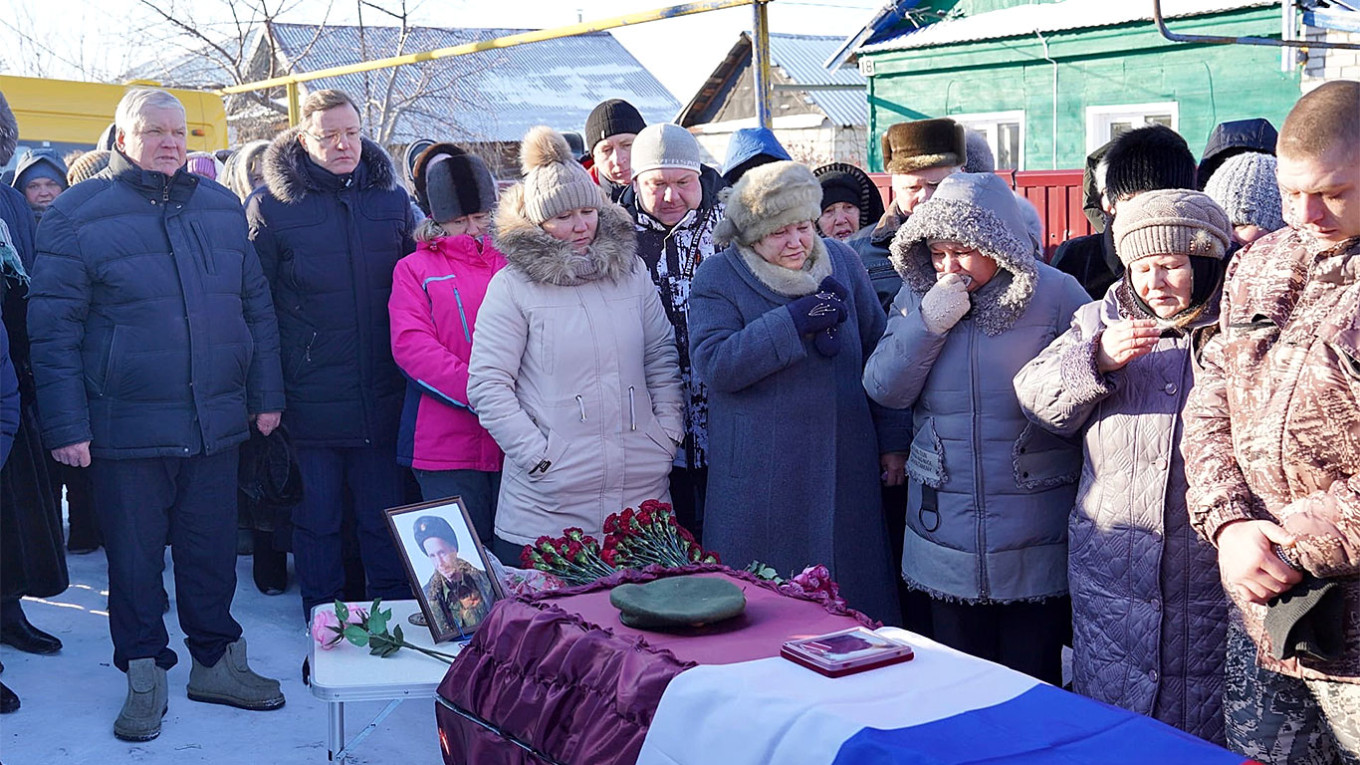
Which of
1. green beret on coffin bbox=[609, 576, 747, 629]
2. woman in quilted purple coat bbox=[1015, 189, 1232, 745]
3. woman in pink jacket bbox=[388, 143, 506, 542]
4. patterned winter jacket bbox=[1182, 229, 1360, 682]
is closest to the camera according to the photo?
patterned winter jacket bbox=[1182, 229, 1360, 682]

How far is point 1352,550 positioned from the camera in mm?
1964

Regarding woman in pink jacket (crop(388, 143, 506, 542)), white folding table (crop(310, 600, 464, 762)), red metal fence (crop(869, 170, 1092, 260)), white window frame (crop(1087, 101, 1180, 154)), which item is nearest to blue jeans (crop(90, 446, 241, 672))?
woman in pink jacket (crop(388, 143, 506, 542))

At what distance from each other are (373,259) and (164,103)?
34.6 inches

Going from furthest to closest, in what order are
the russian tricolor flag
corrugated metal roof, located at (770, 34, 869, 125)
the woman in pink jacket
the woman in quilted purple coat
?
corrugated metal roof, located at (770, 34, 869, 125)
the woman in pink jacket
the woman in quilted purple coat
the russian tricolor flag

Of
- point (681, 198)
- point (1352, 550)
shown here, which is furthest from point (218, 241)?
point (1352, 550)

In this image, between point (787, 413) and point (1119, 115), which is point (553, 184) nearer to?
point (787, 413)

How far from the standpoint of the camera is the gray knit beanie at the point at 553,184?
3.78 m

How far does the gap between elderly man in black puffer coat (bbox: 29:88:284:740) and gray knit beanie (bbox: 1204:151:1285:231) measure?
116 inches

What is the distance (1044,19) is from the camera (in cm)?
1341

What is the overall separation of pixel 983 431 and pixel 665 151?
1.51m

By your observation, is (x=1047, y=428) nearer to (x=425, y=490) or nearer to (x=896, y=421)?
(x=896, y=421)

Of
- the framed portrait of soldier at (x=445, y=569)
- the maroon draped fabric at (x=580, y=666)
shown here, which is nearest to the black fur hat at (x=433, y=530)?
the framed portrait of soldier at (x=445, y=569)

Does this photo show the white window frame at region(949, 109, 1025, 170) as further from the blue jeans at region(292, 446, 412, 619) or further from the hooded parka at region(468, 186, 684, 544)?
the hooded parka at region(468, 186, 684, 544)

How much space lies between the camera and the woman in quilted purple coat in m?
2.63
